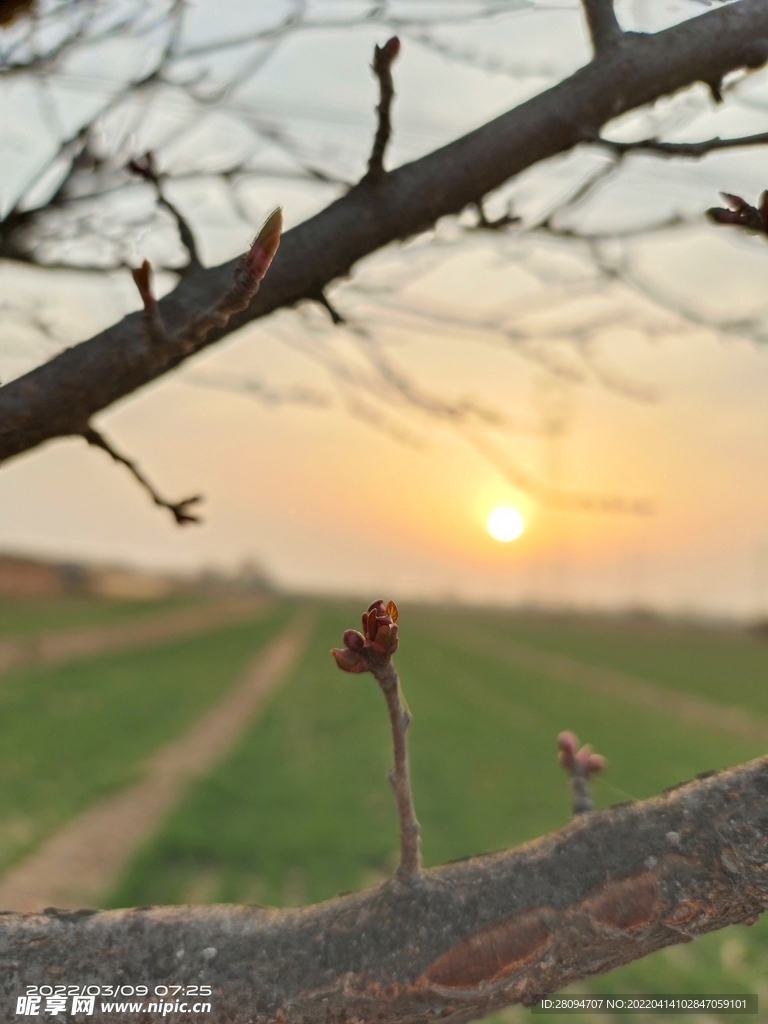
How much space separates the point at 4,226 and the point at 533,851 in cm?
273

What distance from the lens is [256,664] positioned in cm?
2862

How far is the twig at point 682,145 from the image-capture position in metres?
1.60

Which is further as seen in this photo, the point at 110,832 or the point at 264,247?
the point at 110,832

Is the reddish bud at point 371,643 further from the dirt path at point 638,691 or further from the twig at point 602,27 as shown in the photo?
the dirt path at point 638,691

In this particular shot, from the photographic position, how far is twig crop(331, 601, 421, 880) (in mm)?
1062

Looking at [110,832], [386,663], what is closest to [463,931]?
[386,663]

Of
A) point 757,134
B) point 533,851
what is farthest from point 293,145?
point 533,851

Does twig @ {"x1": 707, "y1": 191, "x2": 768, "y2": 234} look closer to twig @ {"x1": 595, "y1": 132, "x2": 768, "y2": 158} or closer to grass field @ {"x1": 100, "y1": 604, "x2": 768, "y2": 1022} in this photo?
twig @ {"x1": 595, "y1": 132, "x2": 768, "y2": 158}

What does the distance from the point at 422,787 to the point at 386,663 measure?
13673 mm

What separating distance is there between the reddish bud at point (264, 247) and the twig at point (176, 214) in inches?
22.0

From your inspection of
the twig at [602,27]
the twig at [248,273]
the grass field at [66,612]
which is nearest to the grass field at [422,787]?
the twig at [248,273]

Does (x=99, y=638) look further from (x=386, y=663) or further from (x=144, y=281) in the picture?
(x=386, y=663)

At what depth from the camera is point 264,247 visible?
3.46ft

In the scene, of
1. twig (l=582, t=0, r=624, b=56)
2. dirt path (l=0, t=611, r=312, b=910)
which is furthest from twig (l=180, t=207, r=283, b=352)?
dirt path (l=0, t=611, r=312, b=910)
